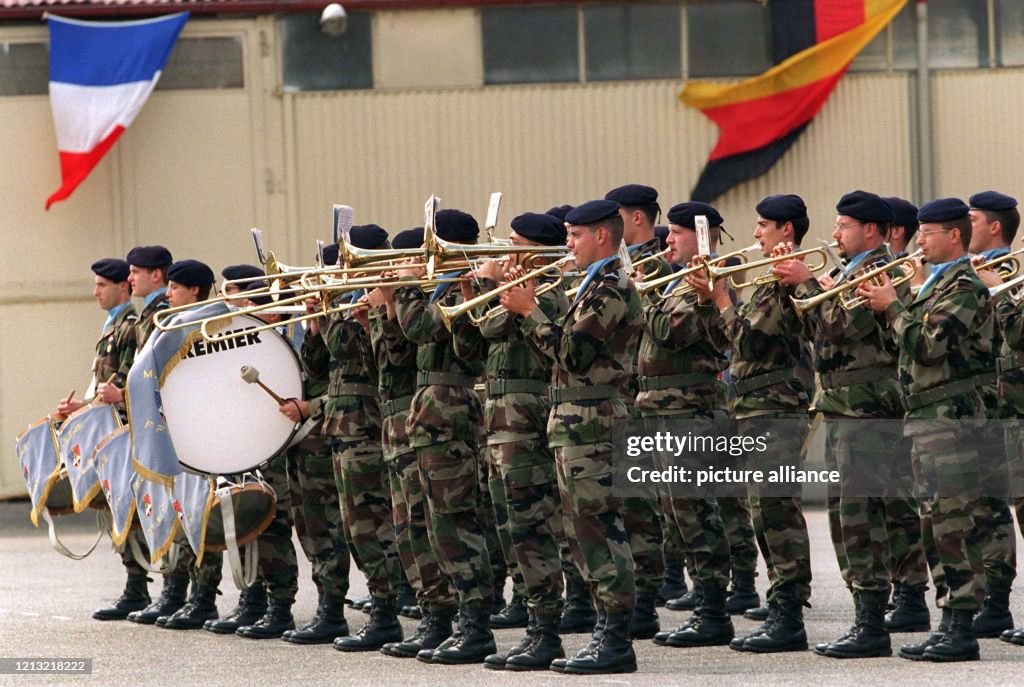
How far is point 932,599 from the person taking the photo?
1117 cm

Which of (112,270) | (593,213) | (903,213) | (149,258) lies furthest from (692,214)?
(112,270)

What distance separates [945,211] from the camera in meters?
8.82

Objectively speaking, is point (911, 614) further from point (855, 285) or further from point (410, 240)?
point (410, 240)

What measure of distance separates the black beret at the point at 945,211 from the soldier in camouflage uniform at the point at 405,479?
2436 millimetres

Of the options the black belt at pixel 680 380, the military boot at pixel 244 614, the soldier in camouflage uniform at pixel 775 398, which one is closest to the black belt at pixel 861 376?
the soldier in camouflage uniform at pixel 775 398

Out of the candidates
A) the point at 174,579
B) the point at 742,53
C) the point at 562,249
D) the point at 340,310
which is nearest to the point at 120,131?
the point at 742,53

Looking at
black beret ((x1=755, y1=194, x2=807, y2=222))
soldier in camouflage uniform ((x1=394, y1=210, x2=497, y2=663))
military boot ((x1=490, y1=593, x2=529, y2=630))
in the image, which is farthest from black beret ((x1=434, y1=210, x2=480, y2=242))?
military boot ((x1=490, y1=593, x2=529, y2=630))

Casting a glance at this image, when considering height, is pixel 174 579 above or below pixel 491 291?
below

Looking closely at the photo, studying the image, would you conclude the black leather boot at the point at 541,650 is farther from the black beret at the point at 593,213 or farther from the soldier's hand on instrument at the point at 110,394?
the soldier's hand on instrument at the point at 110,394

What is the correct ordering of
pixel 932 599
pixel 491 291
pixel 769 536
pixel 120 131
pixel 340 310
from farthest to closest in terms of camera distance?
1. pixel 120 131
2. pixel 932 599
3. pixel 340 310
4. pixel 769 536
5. pixel 491 291

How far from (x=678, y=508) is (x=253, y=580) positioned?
232cm

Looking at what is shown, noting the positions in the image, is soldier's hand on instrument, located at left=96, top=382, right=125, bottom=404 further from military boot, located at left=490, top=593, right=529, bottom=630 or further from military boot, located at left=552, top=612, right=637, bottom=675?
military boot, located at left=552, top=612, right=637, bottom=675

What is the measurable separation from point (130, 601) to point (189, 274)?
2071 mm

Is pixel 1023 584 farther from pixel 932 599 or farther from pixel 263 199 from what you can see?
pixel 263 199
